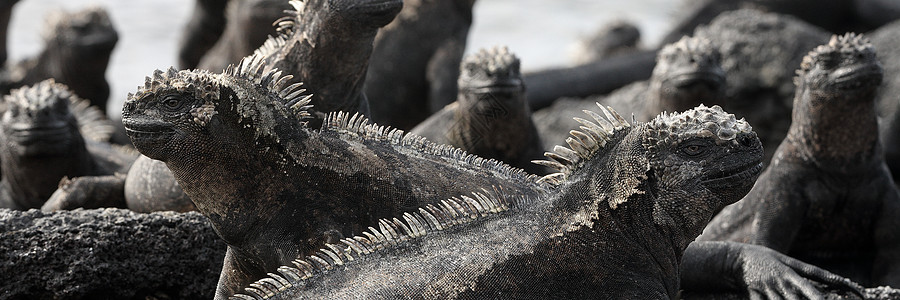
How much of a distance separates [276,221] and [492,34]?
16.1m

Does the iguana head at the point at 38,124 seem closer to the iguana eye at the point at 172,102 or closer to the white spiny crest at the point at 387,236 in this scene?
the iguana eye at the point at 172,102

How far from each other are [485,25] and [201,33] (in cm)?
953

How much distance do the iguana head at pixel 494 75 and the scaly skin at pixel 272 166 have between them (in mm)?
2056

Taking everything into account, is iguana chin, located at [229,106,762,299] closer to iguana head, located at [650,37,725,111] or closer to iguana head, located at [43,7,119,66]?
iguana head, located at [650,37,725,111]

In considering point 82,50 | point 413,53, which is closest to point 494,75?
point 413,53

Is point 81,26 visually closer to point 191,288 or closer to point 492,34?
point 191,288

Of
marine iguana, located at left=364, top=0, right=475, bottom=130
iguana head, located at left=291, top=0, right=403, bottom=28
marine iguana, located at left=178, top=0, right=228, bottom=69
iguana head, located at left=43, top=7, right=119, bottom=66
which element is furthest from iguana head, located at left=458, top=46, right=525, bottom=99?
marine iguana, located at left=178, top=0, right=228, bottom=69

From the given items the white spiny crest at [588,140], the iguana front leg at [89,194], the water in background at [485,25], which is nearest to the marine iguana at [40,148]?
the iguana front leg at [89,194]

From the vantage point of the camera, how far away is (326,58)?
15.6 ft

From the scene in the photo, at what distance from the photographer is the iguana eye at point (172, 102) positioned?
371cm

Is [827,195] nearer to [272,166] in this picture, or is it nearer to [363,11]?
[363,11]

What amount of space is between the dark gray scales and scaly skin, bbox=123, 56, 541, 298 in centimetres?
58

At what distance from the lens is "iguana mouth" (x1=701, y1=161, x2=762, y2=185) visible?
3.48m

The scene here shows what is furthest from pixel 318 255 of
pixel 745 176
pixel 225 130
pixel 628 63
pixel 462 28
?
pixel 628 63
